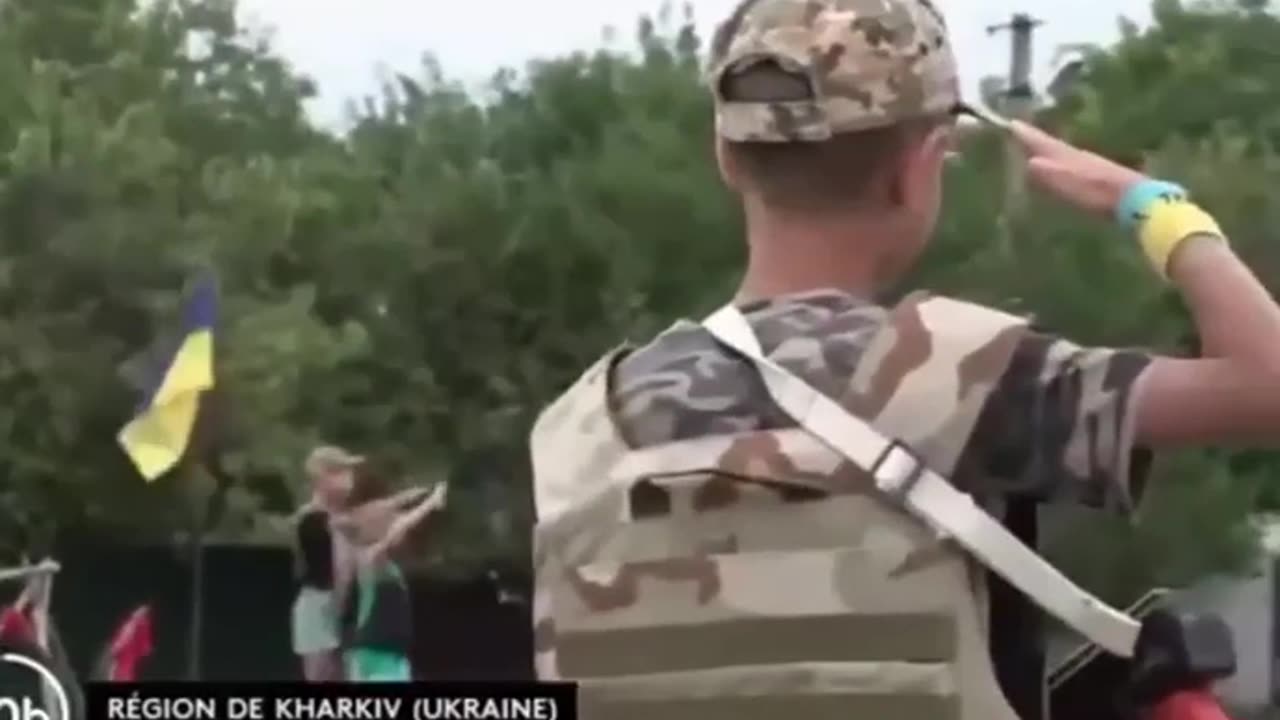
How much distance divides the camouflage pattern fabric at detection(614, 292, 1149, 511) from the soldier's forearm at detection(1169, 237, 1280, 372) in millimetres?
32

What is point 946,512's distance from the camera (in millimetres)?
916

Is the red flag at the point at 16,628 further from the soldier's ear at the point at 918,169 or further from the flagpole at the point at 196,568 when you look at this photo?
the soldier's ear at the point at 918,169

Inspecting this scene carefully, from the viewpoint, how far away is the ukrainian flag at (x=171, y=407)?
4848mm

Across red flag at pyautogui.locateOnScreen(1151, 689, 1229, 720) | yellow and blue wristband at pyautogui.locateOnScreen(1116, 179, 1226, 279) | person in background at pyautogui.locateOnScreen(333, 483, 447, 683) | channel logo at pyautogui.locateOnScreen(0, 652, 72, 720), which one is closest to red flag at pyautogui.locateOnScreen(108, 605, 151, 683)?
person in background at pyautogui.locateOnScreen(333, 483, 447, 683)

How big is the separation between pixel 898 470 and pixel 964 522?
31mm

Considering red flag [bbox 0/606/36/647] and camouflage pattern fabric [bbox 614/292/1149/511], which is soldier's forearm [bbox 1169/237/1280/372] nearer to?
camouflage pattern fabric [bbox 614/292/1149/511]

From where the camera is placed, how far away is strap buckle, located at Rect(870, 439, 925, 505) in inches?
36.2

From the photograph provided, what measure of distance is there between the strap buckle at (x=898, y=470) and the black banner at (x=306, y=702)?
16.5 inches

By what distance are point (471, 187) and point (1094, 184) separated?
4693 millimetres

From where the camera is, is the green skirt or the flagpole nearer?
the green skirt

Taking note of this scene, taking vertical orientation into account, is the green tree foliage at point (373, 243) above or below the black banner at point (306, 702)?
above

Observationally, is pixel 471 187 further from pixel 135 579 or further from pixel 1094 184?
pixel 1094 184

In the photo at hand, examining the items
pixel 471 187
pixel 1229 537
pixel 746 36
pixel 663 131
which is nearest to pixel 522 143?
pixel 471 187

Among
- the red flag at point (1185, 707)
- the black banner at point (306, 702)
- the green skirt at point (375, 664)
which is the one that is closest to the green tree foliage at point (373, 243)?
the green skirt at point (375, 664)
